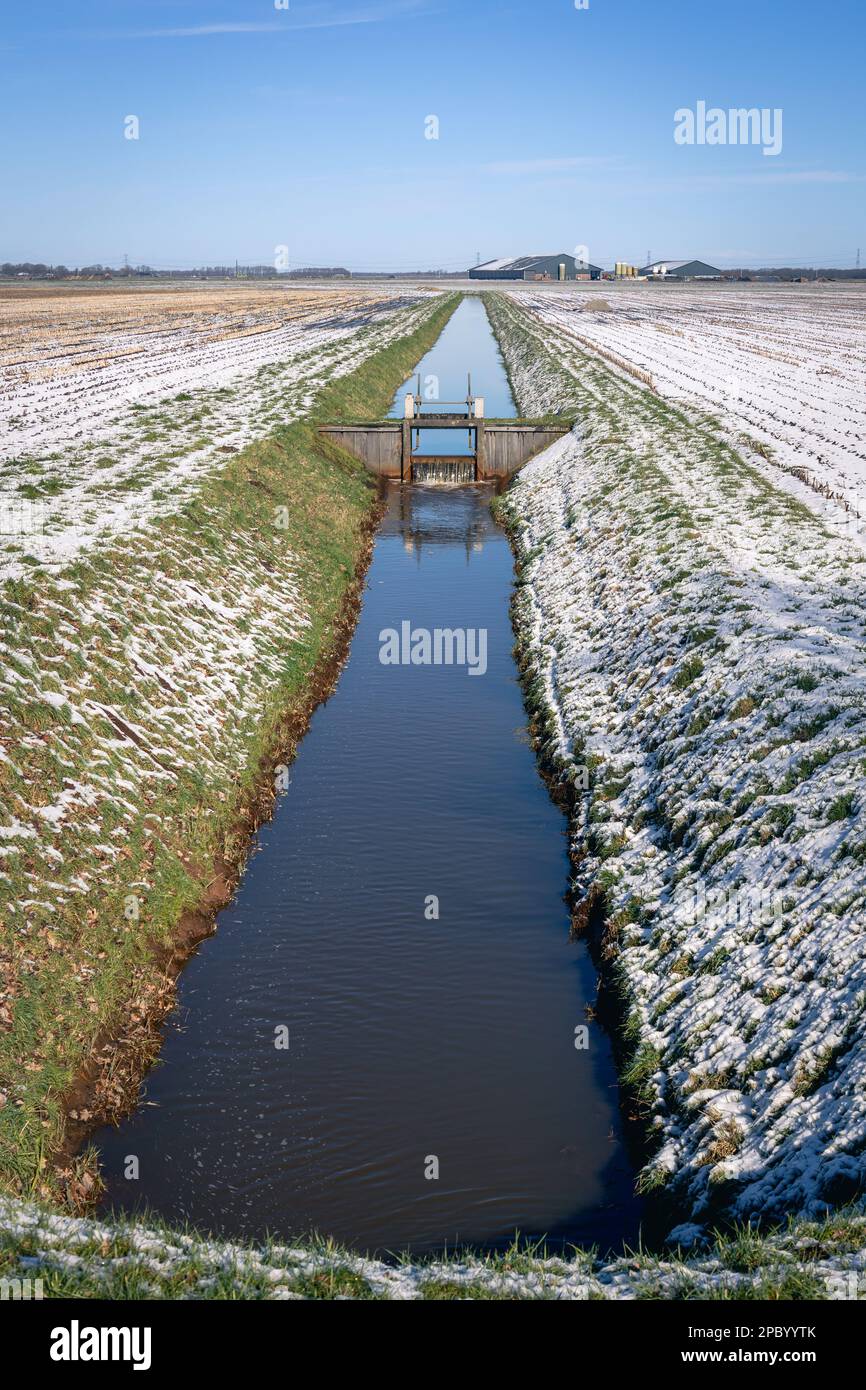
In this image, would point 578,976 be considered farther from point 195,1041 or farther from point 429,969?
point 195,1041

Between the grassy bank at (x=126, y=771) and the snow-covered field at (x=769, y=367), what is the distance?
12.5 metres

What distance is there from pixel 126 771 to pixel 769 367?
51724 mm

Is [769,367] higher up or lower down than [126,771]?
higher up

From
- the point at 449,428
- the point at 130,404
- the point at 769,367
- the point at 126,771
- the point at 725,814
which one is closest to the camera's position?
the point at 725,814

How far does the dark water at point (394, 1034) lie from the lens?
1005 cm

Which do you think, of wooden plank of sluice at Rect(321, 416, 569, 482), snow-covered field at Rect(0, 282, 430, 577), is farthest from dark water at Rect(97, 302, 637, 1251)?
wooden plank of sluice at Rect(321, 416, 569, 482)

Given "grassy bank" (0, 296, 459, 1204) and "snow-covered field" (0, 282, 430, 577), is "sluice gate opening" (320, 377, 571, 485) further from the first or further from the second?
"grassy bank" (0, 296, 459, 1204)

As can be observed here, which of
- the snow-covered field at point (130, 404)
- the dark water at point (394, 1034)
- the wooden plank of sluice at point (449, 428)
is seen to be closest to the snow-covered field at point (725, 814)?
the dark water at point (394, 1034)

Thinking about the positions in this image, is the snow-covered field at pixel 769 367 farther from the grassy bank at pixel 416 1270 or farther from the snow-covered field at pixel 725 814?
the grassy bank at pixel 416 1270

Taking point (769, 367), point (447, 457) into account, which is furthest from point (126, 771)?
point (769, 367)

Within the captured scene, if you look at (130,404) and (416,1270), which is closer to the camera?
(416,1270)

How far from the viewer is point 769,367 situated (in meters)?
59.2

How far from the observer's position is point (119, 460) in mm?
30750

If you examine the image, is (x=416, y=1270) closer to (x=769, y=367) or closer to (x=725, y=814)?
(x=725, y=814)
